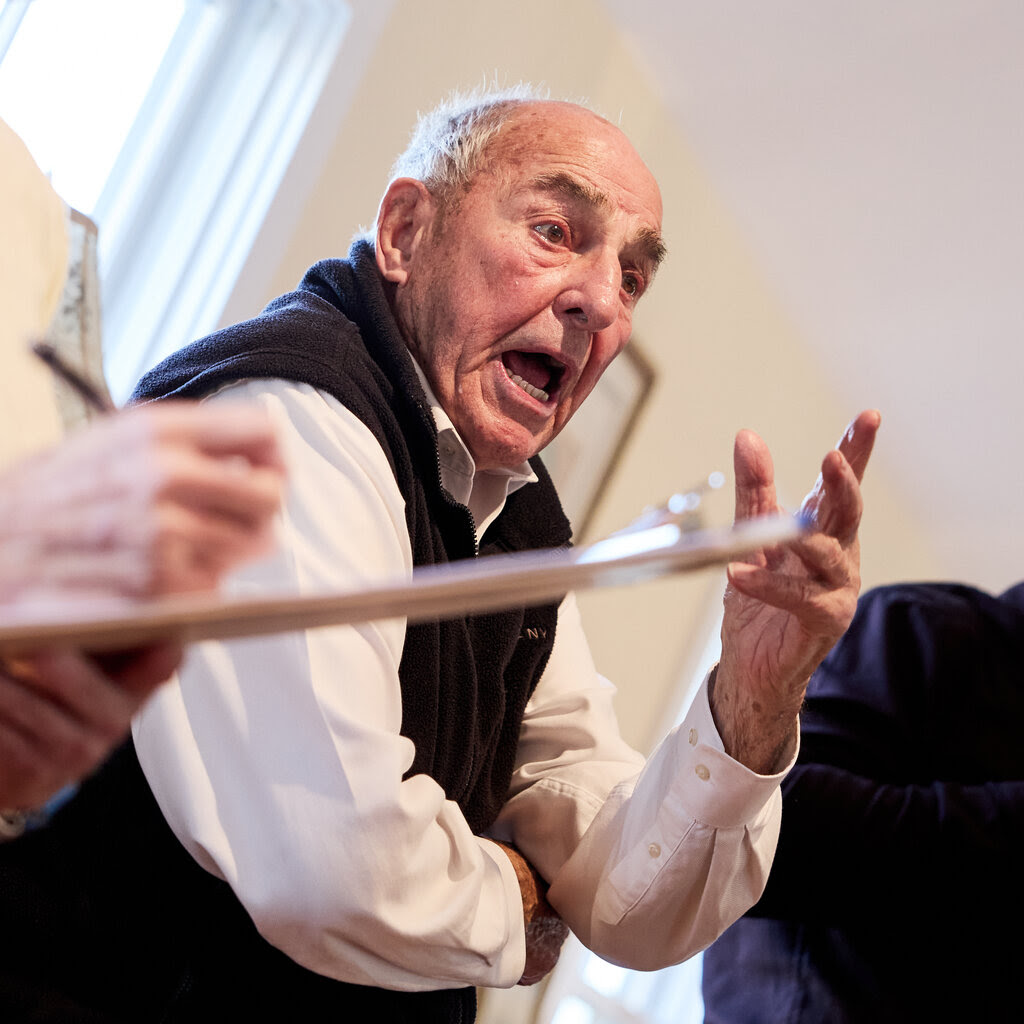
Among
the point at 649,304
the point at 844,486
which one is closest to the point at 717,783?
the point at 844,486

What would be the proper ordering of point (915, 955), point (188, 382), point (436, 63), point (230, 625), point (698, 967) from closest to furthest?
1. point (230, 625)
2. point (188, 382)
3. point (915, 955)
4. point (436, 63)
5. point (698, 967)

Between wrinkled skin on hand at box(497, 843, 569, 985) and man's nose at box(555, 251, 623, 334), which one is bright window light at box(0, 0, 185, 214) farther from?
wrinkled skin on hand at box(497, 843, 569, 985)

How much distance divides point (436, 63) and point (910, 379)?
1.96m

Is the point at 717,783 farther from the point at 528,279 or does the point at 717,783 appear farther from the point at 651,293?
the point at 651,293

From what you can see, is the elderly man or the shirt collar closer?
the elderly man

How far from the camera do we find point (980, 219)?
2746 millimetres

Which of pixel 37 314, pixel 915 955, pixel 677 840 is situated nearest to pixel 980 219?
pixel 915 955

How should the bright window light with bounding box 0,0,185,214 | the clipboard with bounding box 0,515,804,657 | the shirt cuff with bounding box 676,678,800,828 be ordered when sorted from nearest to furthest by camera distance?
the clipboard with bounding box 0,515,804,657, the shirt cuff with bounding box 676,678,800,828, the bright window light with bounding box 0,0,185,214

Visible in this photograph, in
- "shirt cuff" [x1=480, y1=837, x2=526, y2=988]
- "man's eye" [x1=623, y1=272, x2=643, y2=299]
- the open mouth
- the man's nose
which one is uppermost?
"man's eye" [x1=623, y1=272, x2=643, y2=299]

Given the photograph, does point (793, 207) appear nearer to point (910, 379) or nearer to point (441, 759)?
point (910, 379)

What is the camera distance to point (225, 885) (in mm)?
849

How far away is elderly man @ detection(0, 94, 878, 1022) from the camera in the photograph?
0.81 m

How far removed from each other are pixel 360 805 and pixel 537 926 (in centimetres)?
40

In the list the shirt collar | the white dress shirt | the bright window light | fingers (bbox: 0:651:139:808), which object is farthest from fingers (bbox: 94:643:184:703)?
the bright window light
